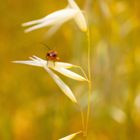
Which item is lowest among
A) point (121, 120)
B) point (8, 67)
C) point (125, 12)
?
point (121, 120)

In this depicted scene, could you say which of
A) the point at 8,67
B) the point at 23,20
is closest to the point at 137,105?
the point at 8,67

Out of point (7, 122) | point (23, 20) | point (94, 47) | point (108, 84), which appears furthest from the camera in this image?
point (23, 20)

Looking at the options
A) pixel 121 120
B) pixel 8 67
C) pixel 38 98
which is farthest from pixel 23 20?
pixel 121 120

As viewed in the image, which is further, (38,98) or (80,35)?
(38,98)

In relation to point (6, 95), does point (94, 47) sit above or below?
above

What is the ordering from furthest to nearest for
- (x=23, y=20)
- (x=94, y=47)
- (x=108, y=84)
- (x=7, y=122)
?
(x=23, y=20)
(x=94, y=47)
(x=108, y=84)
(x=7, y=122)

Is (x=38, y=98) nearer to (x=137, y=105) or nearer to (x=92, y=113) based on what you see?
(x=92, y=113)
